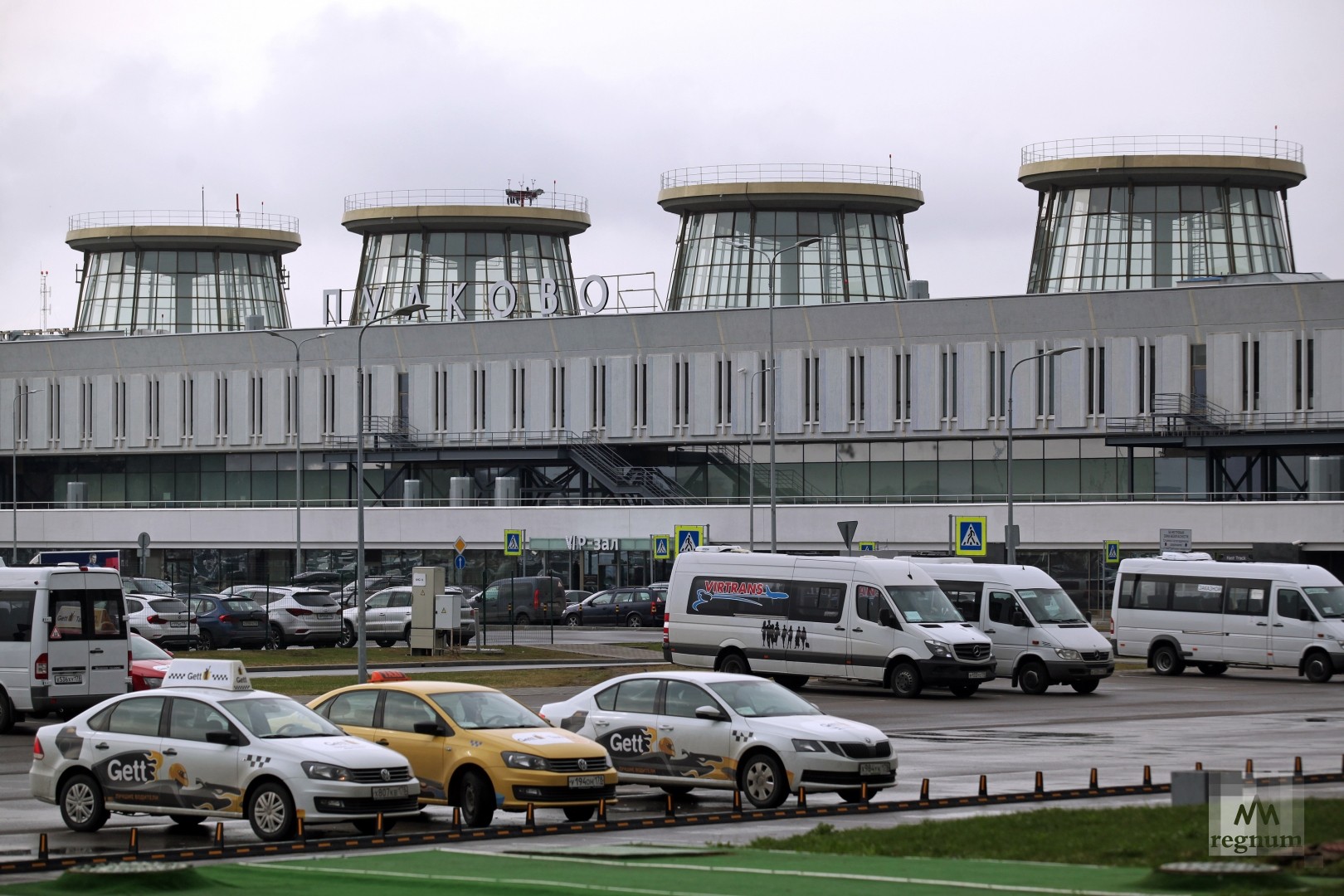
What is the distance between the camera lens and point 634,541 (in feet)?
237

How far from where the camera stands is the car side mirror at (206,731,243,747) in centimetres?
1675

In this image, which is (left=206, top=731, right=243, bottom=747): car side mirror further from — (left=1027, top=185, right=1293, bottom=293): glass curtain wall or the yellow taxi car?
(left=1027, top=185, right=1293, bottom=293): glass curtain wall

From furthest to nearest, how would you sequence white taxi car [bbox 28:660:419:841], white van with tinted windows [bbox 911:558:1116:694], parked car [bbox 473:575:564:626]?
parked car [bbox 473:575:564:626], white van with tinted windows [bbox 911:558:1116:694], white taxi car [bbox 28:660:419:841]

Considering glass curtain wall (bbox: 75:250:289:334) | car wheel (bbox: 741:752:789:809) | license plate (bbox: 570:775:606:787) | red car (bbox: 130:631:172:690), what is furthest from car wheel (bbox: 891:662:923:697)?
glass curtain wall (bbox: 75:250:289:334)

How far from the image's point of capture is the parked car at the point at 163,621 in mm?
43219

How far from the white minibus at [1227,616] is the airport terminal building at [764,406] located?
16.8 meters

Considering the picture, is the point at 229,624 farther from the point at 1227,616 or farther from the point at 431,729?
the point at 431,729

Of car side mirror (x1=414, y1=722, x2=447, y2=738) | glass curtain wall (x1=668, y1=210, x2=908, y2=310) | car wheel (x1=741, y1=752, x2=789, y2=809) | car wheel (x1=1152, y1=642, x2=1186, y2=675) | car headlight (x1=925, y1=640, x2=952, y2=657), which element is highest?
glass curtain wall (x1=668, y1=210, x2=908, y2=310)

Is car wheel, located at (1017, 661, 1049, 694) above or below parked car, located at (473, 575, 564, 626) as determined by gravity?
below

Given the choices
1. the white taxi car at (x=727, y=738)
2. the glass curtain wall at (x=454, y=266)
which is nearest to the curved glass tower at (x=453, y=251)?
the glass curtain wall at (x=454, y=266)

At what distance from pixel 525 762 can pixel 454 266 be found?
85026mm

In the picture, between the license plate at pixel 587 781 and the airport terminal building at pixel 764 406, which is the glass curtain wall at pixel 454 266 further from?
the license plate at pixel 587 781

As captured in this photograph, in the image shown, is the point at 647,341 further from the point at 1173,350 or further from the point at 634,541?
the point at 1173,350

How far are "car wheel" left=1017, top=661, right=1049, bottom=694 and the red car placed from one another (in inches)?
617
